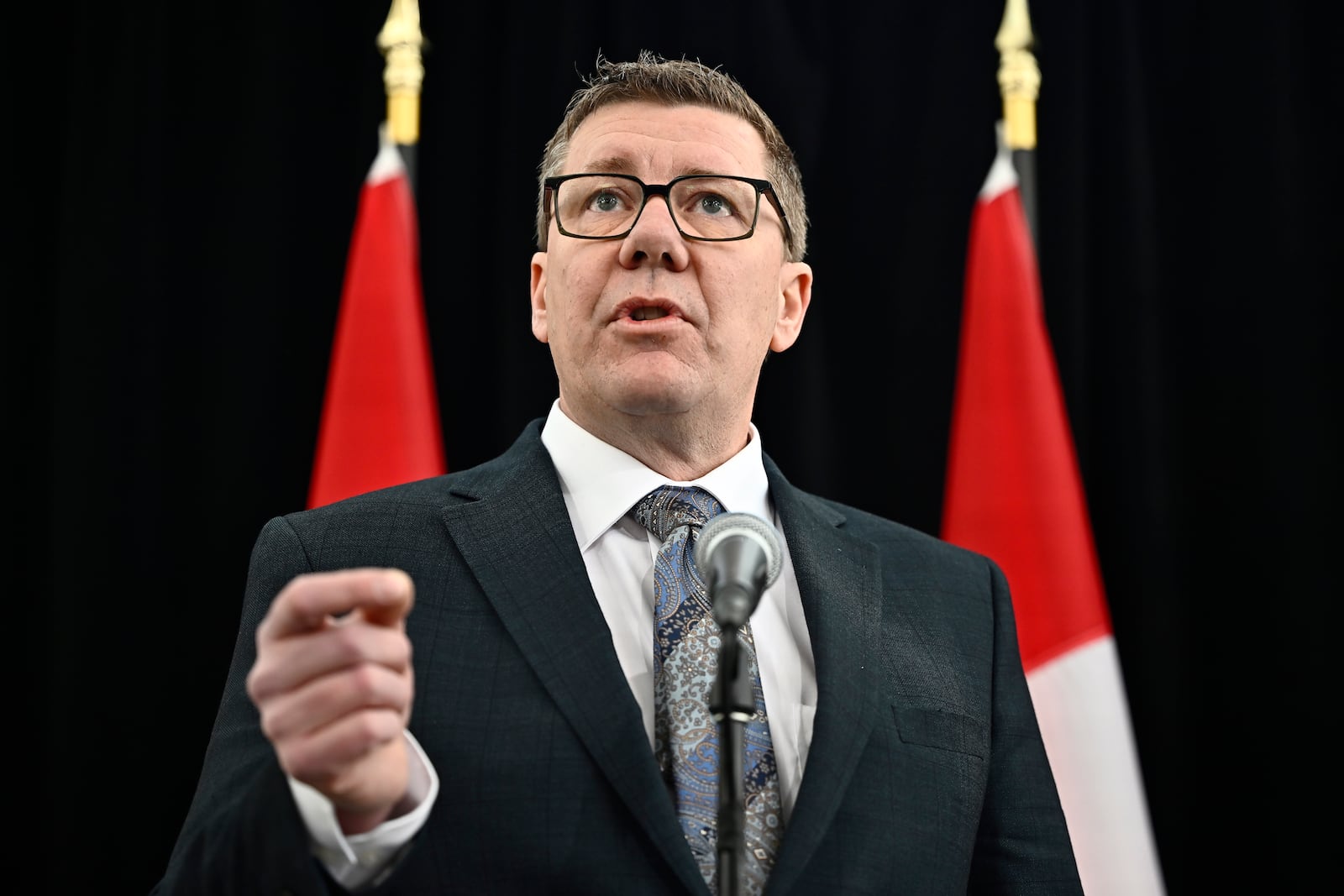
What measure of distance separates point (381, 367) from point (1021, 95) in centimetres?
154

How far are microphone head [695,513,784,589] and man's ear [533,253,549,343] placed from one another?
2.89 feet

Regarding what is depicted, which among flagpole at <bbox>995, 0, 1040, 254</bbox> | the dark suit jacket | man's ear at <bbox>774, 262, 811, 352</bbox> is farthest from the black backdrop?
the dark suit jacket

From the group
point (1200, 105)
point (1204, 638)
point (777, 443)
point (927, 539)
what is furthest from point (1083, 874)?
point (1200, 105)

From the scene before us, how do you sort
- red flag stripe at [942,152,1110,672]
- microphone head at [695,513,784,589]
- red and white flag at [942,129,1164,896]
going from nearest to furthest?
microphone head at [695,513,784,589] < red and white flag at [942,129,1164,896] < red flag stripe at [942,152,1110,672]

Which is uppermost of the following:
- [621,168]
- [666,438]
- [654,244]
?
[621,168]

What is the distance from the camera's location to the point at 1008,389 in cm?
261

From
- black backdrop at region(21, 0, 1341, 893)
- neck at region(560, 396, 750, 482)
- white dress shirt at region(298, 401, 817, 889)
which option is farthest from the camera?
black backdrop at region(21, 0, 1341, 893)

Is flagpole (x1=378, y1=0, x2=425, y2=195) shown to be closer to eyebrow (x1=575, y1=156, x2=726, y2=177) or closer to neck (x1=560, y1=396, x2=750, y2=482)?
eyebrow (x1=575, y1=156, x2=726, y2=177)

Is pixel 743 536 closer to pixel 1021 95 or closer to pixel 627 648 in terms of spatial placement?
pixel 627 648

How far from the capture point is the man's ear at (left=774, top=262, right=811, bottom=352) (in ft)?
6.55

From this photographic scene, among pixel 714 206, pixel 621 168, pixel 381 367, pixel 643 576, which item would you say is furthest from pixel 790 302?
pixel 381 367

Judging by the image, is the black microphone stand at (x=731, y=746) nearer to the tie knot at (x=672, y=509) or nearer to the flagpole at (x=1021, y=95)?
the tie knot at (x=672, y=509)

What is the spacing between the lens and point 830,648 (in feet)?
5.00

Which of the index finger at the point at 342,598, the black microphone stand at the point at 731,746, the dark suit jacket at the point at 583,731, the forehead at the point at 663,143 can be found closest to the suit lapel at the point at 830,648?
the dark suit jacket at the point at 583,731
